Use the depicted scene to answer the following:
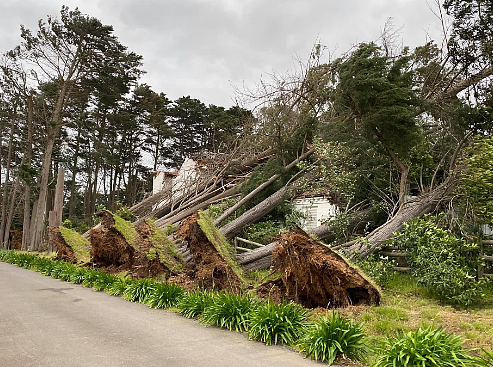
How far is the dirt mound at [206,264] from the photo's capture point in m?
8.16

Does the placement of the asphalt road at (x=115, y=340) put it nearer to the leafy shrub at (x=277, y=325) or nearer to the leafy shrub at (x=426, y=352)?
the leafy shrub at (x=277, y=325)

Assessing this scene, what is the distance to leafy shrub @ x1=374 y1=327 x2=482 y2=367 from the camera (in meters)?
3.78

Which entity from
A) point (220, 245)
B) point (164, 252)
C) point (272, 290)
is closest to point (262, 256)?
point (220, 245)

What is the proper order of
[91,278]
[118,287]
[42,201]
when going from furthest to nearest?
[42,201]
[91,278]
[118,287]

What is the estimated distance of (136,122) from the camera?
3306cm

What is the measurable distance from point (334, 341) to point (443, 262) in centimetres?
358

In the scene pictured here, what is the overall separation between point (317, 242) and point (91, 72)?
21.6 meters

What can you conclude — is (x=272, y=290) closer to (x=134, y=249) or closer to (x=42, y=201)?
(x=134, y=249)

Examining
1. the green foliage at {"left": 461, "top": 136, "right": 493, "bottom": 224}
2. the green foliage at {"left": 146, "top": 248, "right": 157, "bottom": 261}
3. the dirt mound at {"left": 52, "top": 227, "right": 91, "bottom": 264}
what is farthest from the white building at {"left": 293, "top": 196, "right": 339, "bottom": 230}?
the dirt mound at {"left": 52, "top": 227, "right": 91, "bottom": 264}

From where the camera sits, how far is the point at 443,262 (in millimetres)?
7004

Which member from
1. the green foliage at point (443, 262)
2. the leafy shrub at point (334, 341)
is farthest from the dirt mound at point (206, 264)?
the green foliage at point (443, 262)

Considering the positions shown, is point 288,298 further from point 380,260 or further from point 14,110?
point 14,110

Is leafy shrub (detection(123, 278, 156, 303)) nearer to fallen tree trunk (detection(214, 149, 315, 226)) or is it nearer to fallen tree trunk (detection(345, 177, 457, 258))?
fallen tree trunk (detection(345, 177, 457, 258))

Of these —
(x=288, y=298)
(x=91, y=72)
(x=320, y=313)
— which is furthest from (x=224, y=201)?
(x=91, y=72)
